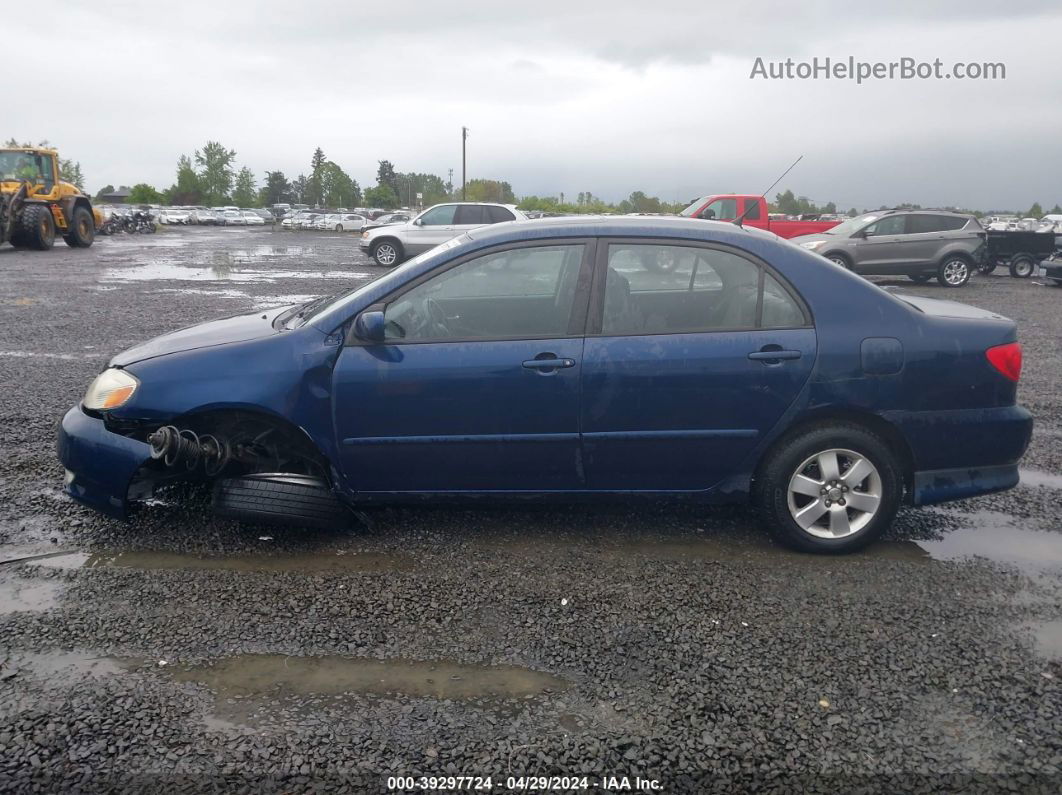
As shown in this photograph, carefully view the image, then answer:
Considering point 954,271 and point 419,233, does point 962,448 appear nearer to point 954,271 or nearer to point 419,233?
point 954,271

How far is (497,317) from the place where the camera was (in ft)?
13.6

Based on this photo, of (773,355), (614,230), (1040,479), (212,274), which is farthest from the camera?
(212,274)

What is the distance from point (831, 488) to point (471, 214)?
18368mm

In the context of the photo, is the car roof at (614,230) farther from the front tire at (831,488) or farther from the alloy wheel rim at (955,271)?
the alloy wheel rim at (955,271)

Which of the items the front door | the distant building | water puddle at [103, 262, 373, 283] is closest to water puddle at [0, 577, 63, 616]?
the front door

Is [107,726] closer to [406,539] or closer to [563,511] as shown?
[406,539]

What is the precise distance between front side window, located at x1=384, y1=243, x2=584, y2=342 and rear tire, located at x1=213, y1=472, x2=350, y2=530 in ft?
2.78

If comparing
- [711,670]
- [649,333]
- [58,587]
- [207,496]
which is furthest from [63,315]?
[711,670]

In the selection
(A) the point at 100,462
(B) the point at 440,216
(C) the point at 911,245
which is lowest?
(A) the point at 100,462

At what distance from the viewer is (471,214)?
2147 cm

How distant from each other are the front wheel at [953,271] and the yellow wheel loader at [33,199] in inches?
898

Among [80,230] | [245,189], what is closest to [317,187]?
[245,189]

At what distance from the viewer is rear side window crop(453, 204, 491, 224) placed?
21.2m

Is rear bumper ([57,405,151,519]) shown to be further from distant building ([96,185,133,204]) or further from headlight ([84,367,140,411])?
distant building ([96,185,133,204])
